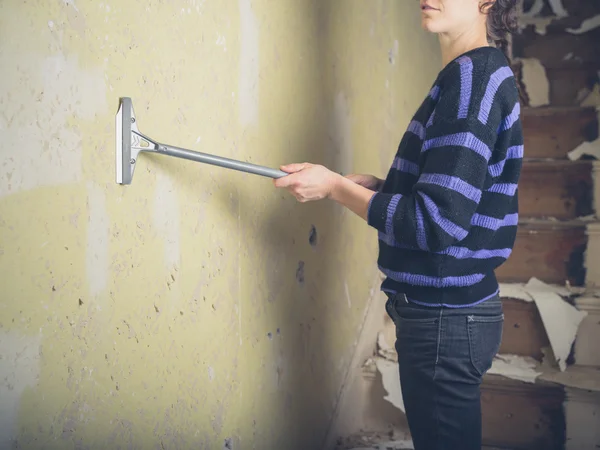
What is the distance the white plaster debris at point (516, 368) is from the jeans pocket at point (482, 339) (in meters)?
0.73

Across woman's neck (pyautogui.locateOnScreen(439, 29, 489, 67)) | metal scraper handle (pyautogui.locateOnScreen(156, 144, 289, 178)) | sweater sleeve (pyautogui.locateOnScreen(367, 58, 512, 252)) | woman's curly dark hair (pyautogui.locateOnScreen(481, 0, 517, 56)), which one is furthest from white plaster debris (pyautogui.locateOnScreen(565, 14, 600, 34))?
metal scraper handle (pyautogui.locateOnScreen(156, 144, 289, 178))

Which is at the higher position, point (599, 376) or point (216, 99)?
point (216, 99)

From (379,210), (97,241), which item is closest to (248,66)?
(379,210)

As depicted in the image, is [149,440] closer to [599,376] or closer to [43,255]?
[43,255]

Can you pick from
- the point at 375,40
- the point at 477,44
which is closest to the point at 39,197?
the point at 477,44

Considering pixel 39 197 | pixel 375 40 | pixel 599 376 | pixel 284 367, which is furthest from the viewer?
pixel 375 40

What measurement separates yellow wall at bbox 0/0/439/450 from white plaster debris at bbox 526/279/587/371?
63cm

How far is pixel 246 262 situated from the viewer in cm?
123

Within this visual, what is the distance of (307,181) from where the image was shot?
107 cm

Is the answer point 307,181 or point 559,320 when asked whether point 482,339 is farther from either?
point 559,320

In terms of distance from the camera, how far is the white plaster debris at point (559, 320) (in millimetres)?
1879

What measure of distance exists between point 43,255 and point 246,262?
1.68 ft

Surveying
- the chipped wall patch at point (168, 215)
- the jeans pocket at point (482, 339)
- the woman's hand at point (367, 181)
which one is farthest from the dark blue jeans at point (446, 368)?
the chipped wall patch at point (168, 215)

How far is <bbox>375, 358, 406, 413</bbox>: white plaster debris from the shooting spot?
1.86 m
